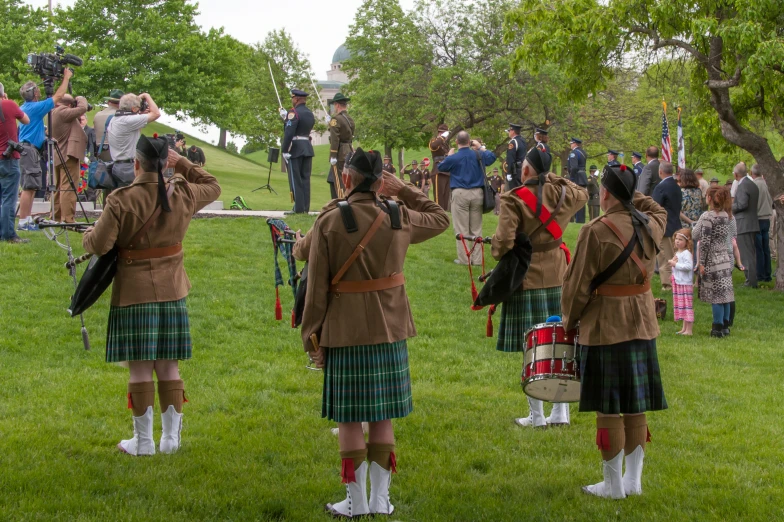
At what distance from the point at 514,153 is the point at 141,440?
11.2 meters

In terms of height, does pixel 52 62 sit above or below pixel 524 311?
above

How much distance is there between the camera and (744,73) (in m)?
12.8

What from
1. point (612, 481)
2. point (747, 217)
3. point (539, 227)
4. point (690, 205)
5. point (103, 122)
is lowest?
point (612, 481)

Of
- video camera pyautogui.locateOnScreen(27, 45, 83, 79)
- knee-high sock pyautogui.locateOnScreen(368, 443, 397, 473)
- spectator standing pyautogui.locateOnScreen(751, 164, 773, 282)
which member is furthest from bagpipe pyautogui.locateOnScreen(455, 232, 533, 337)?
spectator standing pyautogui.locateOnScreen(751, 164, 773, 282)

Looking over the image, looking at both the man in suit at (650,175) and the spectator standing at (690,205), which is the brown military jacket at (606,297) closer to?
the spectator standing at (690,205)

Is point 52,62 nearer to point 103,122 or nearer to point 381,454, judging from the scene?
point 103,122

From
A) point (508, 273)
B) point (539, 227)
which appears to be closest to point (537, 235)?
point (539, 227)

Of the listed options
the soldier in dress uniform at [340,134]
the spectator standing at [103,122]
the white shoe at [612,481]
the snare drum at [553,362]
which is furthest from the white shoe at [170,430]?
the soldier in dress uniform at [340,134]

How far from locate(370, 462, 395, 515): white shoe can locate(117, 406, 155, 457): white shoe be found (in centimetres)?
175

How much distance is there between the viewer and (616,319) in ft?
16.0

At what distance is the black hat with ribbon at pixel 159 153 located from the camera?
5.31m

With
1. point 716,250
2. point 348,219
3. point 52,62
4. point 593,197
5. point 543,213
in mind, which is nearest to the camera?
point 348,219

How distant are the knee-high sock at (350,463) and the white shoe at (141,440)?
168 centimetres

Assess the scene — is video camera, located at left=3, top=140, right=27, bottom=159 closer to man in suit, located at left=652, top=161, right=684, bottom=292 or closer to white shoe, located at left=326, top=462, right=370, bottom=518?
white shoe, located at left=326, top=462, right=370, bottom=518
